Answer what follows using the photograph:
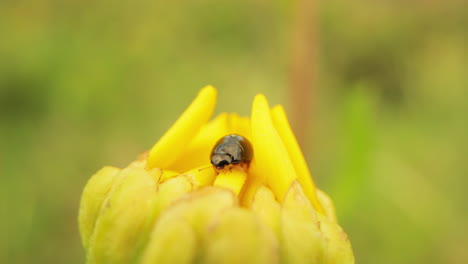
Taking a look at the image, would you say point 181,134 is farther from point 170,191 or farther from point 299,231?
point 299,231

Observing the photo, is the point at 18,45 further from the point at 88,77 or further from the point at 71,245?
the point at 71,245

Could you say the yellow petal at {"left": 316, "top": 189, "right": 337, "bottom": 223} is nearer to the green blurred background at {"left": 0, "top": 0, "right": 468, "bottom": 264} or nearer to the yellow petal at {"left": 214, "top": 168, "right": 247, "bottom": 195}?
the yellow petal at {"left": 214, "top": 168, "right": 247, "bottom": 195}

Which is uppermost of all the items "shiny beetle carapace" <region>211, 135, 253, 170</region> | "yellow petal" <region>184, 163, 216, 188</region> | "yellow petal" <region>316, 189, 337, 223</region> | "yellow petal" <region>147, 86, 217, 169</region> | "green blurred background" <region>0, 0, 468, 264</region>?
"green blurred background" <region>0, 0, 468, 264</region>

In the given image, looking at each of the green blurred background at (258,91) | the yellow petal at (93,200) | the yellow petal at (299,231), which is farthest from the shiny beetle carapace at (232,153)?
the green blurred background at (258,91)

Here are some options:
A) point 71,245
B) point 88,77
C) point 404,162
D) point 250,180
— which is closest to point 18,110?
point 88,77

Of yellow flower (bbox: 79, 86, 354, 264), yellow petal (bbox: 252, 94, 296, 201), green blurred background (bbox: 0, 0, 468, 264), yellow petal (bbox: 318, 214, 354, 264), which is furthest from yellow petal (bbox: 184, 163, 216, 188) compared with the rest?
green blurred background (bbox: 0, 0, 468, 264)

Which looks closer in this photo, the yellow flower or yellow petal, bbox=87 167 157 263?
the yellow flower

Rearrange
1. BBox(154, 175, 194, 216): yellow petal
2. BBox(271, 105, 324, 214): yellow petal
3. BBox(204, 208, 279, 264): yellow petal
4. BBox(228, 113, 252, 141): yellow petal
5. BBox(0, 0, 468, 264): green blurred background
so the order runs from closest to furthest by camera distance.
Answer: BBox(204, 208, 279, 264): yellow petal → BBox(154, 175, 194, 216): yellow petal → BBox(271, 105, 324, 214): yellow petal → BBox(228, 113, 252, 141): yellow petal → BBox(0, 0, 468, 264): green blurred background
